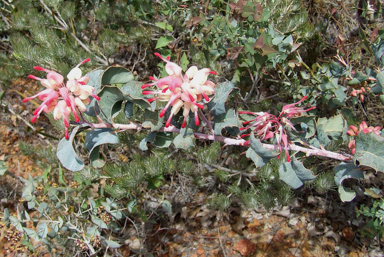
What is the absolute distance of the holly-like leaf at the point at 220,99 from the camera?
948 mm

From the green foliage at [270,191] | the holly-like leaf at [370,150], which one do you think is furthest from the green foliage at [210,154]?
the holly-like leaf at [370,150]

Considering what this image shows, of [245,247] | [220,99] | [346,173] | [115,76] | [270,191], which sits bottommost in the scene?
[245,247]

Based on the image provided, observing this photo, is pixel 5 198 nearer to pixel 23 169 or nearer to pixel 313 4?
pixel 23 169

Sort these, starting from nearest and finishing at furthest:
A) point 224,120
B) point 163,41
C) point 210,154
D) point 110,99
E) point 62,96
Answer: point 62,96
point 110,99
point 224,120
point 210,154
point 163,41

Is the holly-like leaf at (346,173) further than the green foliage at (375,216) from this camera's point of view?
No

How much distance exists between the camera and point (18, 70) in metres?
2.17

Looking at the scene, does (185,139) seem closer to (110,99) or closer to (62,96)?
(110,99)

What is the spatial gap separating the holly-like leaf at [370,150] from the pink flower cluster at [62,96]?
0.87 metres

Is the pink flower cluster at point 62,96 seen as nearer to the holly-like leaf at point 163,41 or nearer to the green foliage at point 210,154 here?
the green foliage at point 210,154

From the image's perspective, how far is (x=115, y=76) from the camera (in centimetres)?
90

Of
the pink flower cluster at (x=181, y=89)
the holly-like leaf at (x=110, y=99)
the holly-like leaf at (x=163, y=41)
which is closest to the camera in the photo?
the pink flower cluster at (x=181, y=89)

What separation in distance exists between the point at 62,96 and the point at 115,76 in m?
0.18

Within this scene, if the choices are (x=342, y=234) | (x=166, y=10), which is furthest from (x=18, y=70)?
(x=342, y=234)

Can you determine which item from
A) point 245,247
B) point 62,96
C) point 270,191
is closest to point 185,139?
point 62,96
